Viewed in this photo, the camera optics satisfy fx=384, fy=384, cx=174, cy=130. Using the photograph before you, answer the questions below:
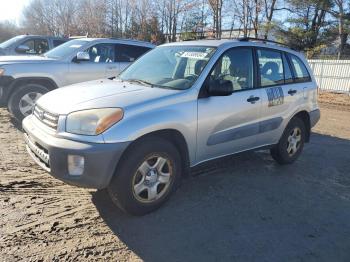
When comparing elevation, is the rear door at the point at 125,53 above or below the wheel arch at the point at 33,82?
above

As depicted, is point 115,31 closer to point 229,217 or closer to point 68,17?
point 68,17

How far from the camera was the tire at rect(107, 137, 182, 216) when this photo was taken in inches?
146

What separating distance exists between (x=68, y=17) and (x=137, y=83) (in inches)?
2179

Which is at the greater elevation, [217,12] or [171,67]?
[217,12]

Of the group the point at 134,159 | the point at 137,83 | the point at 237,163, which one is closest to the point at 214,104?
the point at 137,83

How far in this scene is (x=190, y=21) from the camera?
41.4 meters

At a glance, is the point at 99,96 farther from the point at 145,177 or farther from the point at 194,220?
the point at 194,220

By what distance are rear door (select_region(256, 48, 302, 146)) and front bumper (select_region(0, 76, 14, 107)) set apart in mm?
4790

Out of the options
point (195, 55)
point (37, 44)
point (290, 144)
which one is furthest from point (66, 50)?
point (290, 144)

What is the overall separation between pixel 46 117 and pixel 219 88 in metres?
1.91

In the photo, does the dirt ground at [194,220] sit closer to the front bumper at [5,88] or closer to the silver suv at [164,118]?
the silver suv at [164,118]

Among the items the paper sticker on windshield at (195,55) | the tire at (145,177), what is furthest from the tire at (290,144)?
the tire at (145,177)

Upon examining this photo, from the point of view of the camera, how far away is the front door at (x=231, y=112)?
445 centimetres

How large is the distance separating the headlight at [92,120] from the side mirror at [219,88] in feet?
3.98
